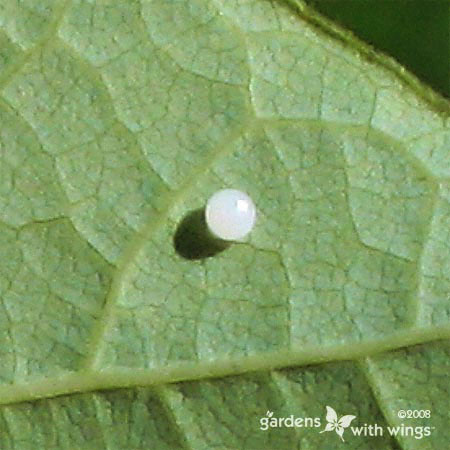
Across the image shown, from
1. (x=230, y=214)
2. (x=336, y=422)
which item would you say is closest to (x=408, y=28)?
(x=230, y=214)

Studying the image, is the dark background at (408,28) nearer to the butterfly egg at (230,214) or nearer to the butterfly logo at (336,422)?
the butterfly egg at (230,214)

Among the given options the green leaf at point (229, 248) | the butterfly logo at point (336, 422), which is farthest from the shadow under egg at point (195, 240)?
the butterfly logo at point (336, 422)

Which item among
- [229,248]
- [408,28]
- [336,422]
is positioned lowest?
[336,422]

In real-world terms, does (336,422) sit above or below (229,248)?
A: below

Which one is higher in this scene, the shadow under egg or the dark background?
the dark background

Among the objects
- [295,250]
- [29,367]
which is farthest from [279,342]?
[29,367]

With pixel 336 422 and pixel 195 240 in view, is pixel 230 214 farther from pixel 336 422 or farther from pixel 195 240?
pixel 336 422

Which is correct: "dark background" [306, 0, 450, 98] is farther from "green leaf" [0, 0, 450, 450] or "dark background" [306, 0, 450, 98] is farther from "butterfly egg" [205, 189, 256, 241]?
"butterfly egg" [205, 189, 256, 241]

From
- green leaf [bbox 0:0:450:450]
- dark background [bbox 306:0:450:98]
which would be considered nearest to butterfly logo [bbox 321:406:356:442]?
green leaf [bbox 0:0:450:450]
